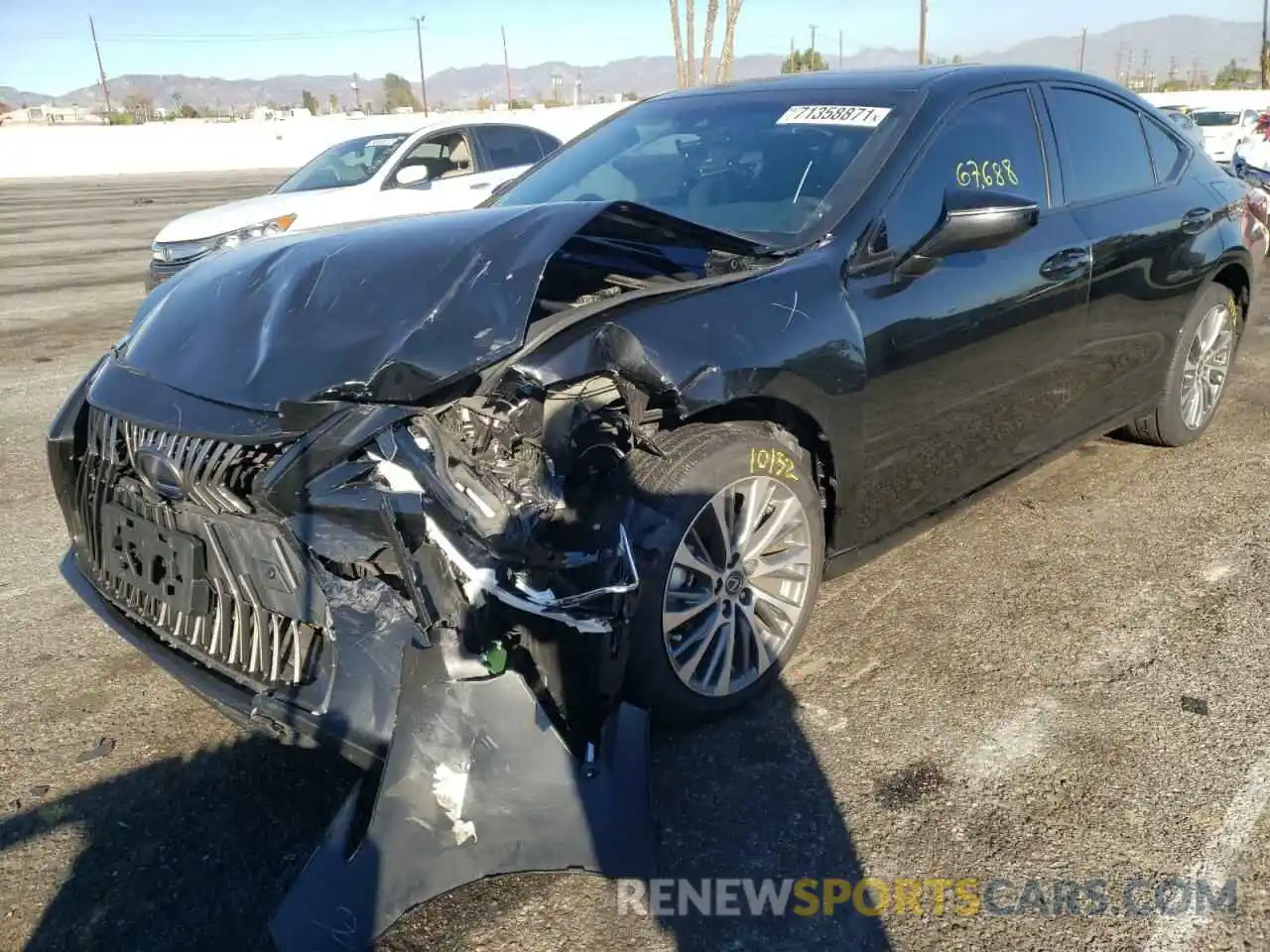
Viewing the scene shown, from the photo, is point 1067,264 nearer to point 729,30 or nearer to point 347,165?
point 347,165

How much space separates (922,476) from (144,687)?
2.59m

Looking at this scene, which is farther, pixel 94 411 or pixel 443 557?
pixel 94 411

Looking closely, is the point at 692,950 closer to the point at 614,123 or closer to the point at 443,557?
the point at 443,557

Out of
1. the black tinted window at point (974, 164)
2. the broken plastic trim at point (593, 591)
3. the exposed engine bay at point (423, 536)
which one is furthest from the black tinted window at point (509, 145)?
the broken plastic trim at point (593, 591)

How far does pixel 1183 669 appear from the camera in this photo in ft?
10.3

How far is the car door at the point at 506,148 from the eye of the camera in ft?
34.8

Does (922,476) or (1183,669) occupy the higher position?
(922,476)

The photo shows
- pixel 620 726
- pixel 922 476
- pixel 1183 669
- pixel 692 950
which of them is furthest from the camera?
pixel 922 476

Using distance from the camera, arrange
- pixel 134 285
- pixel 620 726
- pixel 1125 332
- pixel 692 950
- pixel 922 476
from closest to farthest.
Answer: pixel 692 950 < pixel 620 726 < pixel 922 476 < pixel 1125 332 < pixel 134 285

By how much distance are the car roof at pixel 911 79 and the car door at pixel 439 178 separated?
5.58 m

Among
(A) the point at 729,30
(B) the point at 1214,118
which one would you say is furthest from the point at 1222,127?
(A) the point at 729,30

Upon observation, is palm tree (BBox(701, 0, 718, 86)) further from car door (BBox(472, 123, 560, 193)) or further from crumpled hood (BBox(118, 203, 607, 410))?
crumpled hood (BBox(118, 203, 607, 410))

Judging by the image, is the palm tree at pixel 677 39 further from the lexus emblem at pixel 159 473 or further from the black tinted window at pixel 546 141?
the lexus emblem at pixel 159 473

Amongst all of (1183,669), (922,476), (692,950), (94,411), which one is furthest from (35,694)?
(1183,669)
